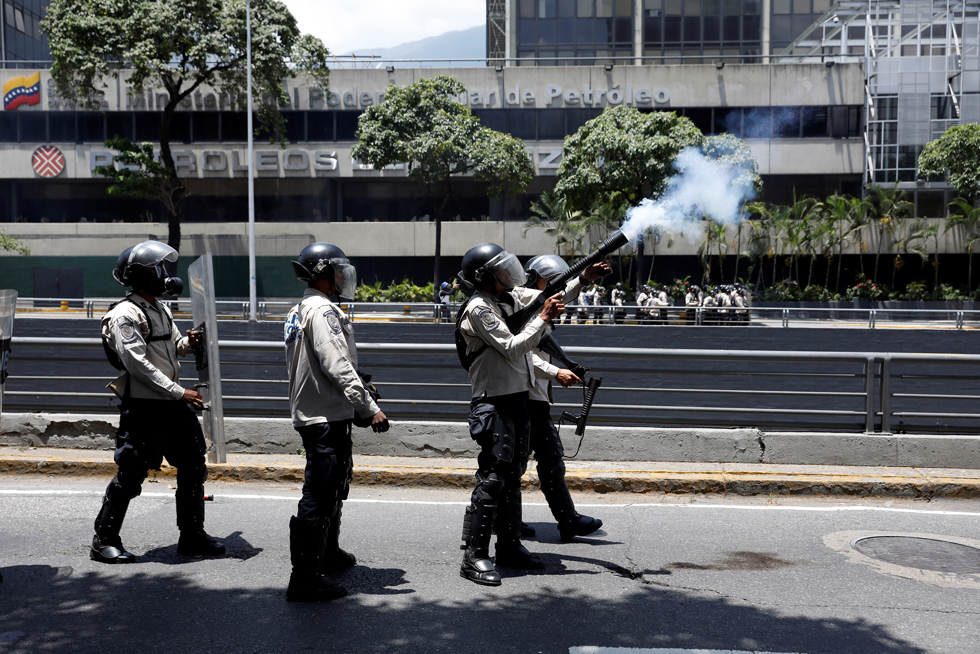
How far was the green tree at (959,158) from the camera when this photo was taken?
1421 inches

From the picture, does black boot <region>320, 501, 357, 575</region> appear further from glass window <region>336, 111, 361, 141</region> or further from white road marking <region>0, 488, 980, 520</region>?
glass window <region>336, 111, 361, 141</region>

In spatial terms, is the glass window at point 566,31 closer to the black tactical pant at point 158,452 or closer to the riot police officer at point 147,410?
the riot police officer at point 147,410

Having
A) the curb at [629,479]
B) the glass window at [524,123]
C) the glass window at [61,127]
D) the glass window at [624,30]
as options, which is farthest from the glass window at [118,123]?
the curb at [629,479]

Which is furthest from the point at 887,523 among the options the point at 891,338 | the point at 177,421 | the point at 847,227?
the point at 847,227

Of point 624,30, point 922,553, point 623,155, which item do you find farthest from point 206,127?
point 922,553

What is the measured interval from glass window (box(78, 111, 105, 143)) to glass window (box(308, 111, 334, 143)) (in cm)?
484

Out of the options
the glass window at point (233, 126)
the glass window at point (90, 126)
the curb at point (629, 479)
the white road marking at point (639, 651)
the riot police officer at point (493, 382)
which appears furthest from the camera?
the glass window at point (90, 126)

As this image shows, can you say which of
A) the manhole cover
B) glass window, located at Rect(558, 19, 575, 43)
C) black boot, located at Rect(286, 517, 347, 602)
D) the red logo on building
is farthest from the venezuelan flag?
the manhole cover

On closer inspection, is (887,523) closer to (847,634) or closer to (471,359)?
(847,634)

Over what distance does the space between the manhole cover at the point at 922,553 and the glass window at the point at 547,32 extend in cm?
4726

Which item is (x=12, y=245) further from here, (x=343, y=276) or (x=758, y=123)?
(x=343, y=276)

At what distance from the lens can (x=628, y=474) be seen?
6930 mm

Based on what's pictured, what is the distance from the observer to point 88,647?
379 cm

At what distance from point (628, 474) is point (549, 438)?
1.75 meters
